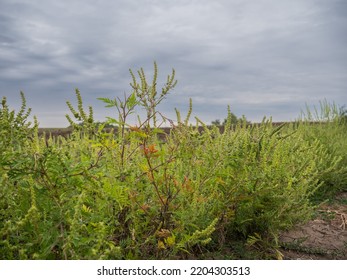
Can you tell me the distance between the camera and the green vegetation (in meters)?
2.30

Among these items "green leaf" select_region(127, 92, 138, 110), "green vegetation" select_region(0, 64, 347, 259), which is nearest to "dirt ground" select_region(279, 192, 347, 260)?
"green vegetation" select_region(0, 64, 347, 259)

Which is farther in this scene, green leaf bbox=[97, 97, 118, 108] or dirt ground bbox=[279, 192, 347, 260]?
dirt ground bbox=[279, 192, 347, 260]

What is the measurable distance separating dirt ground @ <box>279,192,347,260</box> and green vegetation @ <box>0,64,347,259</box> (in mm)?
284

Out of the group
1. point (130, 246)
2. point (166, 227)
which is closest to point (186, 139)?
point (166, 227)

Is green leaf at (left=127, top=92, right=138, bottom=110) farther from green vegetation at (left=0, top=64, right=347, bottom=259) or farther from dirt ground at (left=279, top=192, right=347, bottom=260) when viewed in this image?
dirt ground at (left=279, top=192, right=347, bottom=260)

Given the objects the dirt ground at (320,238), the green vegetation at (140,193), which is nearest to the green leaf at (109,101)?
the green vegetation at (140,193)

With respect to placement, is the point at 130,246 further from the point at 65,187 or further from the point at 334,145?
the point at 334,145

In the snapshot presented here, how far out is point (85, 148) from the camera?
396 cm

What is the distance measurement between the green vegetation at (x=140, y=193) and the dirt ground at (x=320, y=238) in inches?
11.2

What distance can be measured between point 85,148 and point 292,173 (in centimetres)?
198

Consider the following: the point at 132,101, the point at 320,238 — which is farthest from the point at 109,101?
the point at 320,238

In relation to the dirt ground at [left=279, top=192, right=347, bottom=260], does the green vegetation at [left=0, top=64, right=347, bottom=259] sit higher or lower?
higher

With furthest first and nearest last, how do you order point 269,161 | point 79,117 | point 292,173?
point 292,173, point 269,161, point 79,117

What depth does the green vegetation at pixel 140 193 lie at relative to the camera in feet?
7.56
